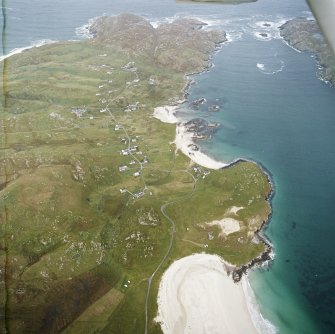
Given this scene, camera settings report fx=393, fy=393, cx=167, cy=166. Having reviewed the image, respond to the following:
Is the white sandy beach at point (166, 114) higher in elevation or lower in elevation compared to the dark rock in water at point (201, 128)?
lower

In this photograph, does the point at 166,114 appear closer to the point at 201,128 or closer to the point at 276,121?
the point at 201,128

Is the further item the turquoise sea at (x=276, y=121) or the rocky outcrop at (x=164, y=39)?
the rocky outcrop at (x=164, y=39)

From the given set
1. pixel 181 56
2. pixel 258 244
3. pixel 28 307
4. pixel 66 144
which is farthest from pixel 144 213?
pixel 181 56

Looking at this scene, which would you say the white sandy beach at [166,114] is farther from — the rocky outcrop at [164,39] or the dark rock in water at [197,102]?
the rocky outcrop at [164,39]

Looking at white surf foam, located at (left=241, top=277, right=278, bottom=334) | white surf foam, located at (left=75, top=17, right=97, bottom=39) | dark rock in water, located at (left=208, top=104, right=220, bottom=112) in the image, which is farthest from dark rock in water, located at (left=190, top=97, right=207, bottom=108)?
white surf foam, located at (left=75, top=17, right=97, bottom=39)

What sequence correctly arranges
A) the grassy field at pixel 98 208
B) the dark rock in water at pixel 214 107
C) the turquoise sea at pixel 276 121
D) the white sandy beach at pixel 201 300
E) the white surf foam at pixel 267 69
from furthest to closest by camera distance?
the white surf foam at pixel 267 69 → the dark rock in water at pixel 214 107 → the turquoise sea at pixel 276 121 → the grassy field at pixel 98 208 → the white sandy beach at pixel 201 300

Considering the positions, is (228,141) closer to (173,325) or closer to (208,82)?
(208,82)

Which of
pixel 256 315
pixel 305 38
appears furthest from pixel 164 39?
pixel 256 315

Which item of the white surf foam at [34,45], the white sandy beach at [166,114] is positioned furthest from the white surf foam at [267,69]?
the white surf foam at [34,45]
